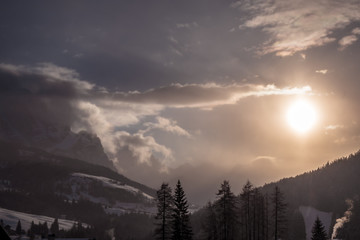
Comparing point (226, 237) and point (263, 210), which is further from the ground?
point (263, 210)

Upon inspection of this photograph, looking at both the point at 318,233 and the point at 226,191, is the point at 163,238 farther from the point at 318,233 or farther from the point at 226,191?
the point at 318,233

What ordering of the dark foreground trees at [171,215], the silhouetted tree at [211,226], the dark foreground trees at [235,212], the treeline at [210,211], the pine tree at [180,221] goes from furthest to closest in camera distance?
the silhouetted tree at [211,226], the dark foreground trees at [235,212], the pine tree at [180,221], the treeline at [210,211], the dark foreground trees at [171,215]

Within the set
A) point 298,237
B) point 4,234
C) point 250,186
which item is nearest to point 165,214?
point 250,186

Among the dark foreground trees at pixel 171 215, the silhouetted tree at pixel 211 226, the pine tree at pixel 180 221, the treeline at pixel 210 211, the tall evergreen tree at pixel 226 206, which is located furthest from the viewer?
the silhouetted tree at pixel 211 226

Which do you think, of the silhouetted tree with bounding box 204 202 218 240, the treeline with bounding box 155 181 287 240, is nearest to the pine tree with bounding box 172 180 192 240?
the treeline with bounding box 155 181 287 240

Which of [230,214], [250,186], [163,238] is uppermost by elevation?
[250,186]

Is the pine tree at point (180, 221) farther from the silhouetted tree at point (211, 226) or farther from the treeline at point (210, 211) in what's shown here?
the silhouetted tree at point (211, 226)

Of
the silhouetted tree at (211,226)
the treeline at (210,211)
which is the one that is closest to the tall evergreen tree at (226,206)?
the treeline at (210,211)

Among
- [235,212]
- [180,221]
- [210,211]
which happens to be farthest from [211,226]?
[180,221]

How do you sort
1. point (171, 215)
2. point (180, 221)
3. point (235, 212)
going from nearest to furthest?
point (171, 215)
point (180, 221)
point (235, 212)

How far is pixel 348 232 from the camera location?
17962 centimetres

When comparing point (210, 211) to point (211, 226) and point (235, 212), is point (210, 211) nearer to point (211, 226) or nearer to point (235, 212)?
point (211, 226)

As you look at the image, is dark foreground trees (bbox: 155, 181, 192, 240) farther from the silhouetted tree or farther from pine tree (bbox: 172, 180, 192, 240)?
the silhouetted tree

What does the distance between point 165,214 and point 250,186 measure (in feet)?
84.2
